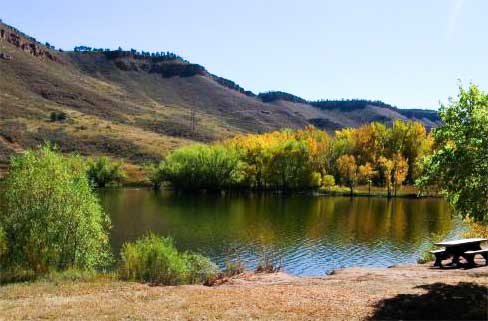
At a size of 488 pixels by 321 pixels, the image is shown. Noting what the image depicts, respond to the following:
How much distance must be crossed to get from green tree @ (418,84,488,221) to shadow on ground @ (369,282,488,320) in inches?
117

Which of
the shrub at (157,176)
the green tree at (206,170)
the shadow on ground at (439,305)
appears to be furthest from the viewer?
the shrub at (157,176)

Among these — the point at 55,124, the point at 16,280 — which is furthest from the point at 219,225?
the point at 55,124

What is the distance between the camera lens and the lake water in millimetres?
45062

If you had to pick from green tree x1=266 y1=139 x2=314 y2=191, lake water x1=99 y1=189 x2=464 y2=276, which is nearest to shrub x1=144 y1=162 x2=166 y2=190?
green tree x1=266 y1=139 x2=314 y2=191

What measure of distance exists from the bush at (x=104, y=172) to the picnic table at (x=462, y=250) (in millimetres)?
120193

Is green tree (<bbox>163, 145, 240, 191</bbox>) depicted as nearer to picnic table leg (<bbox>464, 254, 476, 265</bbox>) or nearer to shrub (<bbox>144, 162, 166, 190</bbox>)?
shrub (<bbox>144, 162, 166, 190</bbox>)

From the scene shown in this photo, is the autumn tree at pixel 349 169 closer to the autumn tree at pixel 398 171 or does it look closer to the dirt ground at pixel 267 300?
the autumn tree at pixel 398 171

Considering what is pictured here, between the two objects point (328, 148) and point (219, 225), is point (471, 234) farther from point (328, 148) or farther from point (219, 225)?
point (328, 148)

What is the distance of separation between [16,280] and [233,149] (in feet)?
354

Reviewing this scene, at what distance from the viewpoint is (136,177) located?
15038 cm

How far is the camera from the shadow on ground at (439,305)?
16.5m

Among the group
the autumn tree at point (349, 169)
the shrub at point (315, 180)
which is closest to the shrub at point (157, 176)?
the shrub at point (315, 180)

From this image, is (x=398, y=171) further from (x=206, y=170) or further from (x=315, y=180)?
(x=206, y=170)

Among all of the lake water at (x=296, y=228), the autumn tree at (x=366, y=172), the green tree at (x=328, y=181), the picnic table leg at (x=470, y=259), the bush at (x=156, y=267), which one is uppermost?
the autumn tree at (x=366, y=172)
